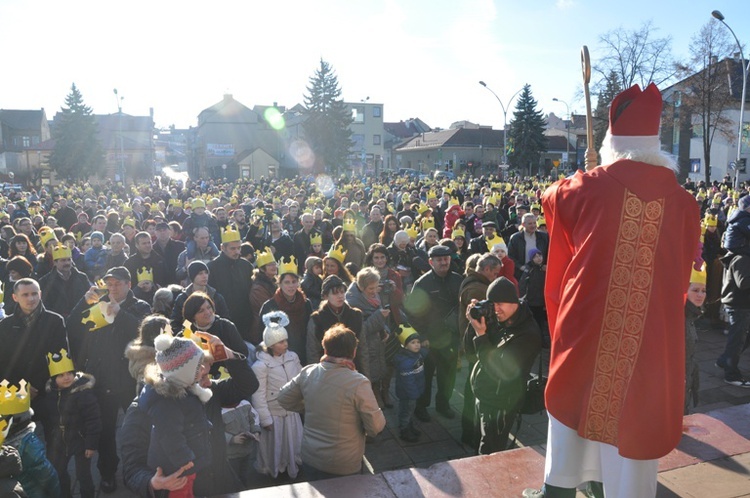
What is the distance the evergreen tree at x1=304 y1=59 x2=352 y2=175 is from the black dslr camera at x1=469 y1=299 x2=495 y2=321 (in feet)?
185

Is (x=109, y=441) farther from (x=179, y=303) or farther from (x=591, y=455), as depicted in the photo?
(x=591, y=455)

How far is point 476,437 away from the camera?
5277 mm

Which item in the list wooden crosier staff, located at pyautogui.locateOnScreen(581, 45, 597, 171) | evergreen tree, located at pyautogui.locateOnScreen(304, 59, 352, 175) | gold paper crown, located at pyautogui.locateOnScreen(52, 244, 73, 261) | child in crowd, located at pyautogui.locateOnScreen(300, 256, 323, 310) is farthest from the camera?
→ evergreen tree, located at pyautogui.locateOnScreen(304, 59, 352, 175)

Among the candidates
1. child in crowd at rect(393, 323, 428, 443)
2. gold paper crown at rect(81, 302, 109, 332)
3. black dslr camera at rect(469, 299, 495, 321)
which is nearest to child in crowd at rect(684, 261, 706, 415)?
black dslr camera at rect(469, 299, 495, 321)

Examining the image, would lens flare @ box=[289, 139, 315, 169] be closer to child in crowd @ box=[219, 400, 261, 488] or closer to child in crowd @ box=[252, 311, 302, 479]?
child in crowd @ box=[252, 311, 302, 479]

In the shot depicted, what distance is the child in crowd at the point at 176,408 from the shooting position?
296 centimetres

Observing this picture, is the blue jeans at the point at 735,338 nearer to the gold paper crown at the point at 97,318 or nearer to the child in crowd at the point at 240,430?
the child in crowd at the point at 240,430

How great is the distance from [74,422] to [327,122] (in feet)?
189

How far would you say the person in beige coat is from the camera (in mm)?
3664

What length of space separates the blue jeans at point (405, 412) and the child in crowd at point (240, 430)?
1.56 m

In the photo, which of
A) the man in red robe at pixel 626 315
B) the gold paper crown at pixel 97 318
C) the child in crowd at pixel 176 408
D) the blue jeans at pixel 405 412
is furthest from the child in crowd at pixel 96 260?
the man in red robe at pixel 626 315

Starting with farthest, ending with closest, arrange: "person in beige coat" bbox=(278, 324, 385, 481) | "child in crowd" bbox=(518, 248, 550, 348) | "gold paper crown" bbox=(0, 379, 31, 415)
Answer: "child in crowd" bbox=(518, 248, 550, 348) → "person in beige coat" bbox=(278, 324, 385, 481) → "gold paper crown" bbox=(0, 379, 31, 415)

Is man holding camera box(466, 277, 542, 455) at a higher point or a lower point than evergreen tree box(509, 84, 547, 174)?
lower

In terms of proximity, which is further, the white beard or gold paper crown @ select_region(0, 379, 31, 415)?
gold paper crown @ select_region(0, 379, 31, 415)
